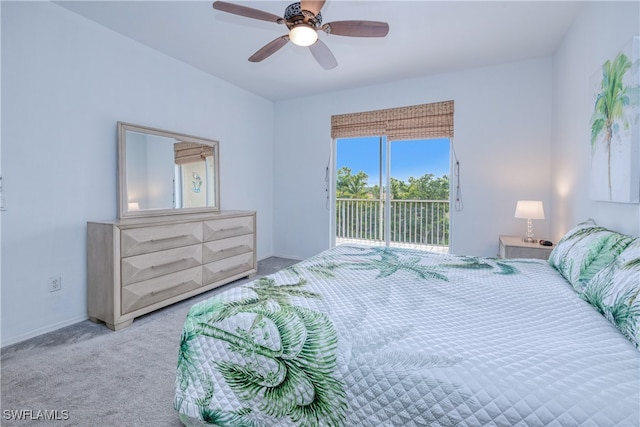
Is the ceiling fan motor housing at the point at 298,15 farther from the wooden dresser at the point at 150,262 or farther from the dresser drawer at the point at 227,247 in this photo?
the dresser drawer at the point at 227,247

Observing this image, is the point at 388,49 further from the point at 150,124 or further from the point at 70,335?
the point at 70,335

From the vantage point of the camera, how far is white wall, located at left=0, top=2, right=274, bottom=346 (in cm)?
221

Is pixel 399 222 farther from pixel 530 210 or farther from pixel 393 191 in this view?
pixel 530 210

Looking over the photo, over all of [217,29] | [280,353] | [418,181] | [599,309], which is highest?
[217,29]

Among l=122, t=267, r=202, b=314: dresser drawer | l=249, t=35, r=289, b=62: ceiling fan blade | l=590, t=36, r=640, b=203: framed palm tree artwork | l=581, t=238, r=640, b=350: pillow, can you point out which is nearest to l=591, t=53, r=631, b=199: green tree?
l=590, t=36, r=640, b=203: framed palm tree artwork

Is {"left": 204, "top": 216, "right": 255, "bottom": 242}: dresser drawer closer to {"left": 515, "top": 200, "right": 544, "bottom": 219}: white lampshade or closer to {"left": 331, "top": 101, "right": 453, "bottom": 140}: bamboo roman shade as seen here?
{"left": 331, "top": 101, "right": 453, "bottom": 140}: bamboo roman shade

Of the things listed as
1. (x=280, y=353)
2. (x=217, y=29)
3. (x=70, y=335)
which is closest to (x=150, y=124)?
(x=217, y=29)

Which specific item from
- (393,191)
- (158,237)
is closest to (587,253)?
(393,191)

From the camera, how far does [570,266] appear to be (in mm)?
1631

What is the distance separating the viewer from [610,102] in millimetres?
1854

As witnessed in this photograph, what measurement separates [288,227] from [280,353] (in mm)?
3928

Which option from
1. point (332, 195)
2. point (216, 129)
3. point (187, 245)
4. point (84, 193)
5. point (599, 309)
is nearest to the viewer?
point (599, 309)

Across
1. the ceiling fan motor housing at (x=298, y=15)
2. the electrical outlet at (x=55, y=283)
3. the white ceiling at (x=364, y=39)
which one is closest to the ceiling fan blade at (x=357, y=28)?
the ceiling fan motor housing at (x=298, y=15)

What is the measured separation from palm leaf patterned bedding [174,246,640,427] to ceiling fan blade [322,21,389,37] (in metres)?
1.63
